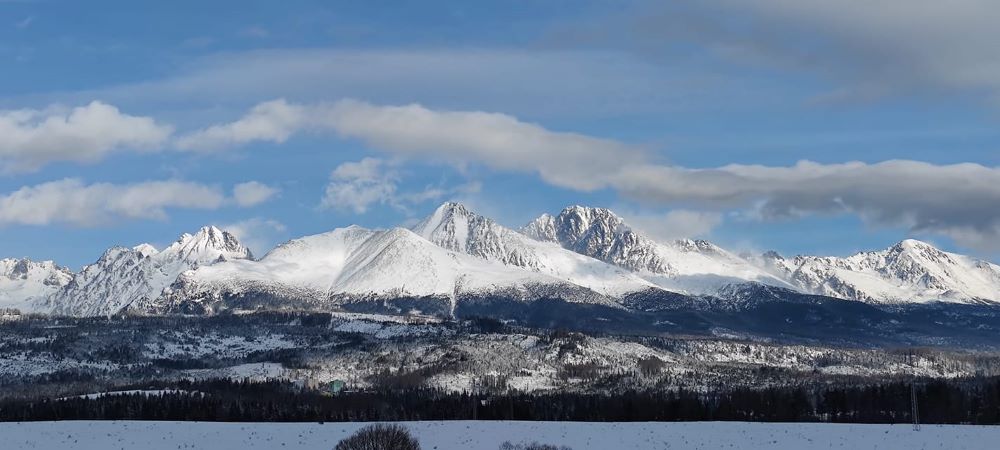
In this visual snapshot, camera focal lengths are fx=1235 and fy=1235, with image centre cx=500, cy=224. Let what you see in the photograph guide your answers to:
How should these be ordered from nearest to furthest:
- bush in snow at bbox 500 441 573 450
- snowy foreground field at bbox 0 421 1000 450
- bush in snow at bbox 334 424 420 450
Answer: bush in snow at bbox 334 424 420 450
snowy foreground field at bbox 0 421 1000 450
bush in snow at bbox 500 441 573 450

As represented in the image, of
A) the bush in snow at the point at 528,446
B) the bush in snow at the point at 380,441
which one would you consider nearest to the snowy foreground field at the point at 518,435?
the bush in snow at the point at 528,446

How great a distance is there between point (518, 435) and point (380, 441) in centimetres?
1563

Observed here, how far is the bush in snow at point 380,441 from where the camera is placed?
94562 millimetres

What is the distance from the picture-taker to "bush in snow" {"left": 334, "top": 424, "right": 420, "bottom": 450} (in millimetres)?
94562

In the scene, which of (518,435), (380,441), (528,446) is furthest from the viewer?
(518,435)

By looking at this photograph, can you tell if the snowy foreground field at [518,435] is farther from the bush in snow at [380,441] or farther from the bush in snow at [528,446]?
the bush in snow at [380,441]

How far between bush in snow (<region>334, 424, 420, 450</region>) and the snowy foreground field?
3.73 meters

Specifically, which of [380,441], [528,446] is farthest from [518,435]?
[380,441]

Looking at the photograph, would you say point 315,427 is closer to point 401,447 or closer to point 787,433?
point 401,447

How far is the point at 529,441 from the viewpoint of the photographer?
4058 inches

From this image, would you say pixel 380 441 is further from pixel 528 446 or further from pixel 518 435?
pixel 518 435

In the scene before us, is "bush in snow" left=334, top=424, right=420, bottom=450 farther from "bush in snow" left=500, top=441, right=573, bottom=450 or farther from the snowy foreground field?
"bush in snow" left=500, top=441, right=573, bottom=450

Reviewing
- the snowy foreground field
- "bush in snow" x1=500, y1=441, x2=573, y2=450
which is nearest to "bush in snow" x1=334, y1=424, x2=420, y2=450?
the snowy foreground field

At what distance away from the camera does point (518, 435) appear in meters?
106
